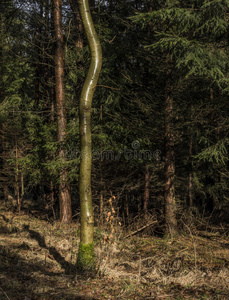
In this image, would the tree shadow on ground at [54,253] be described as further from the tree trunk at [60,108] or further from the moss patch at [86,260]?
the tree trunk at [60,108]

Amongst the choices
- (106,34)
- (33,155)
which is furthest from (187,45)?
(33,155)

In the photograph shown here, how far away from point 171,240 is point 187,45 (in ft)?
20.0

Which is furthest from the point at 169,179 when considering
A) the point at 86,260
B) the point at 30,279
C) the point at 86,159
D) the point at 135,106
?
the point at 30,279

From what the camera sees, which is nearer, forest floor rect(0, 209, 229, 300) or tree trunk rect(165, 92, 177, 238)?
forest floor rect(0, 209, 229, 300)

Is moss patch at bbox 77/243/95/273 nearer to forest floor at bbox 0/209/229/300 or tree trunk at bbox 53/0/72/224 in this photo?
forest floor at bbox 0/209/229/300

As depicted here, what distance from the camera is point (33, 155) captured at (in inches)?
489

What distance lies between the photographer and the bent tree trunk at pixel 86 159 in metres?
5.37

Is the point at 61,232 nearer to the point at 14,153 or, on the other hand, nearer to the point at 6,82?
the point at 14,153

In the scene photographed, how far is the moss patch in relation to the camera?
533 centimetres

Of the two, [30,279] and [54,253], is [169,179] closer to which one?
[54,253]

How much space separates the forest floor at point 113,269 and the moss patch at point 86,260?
21 centimetres

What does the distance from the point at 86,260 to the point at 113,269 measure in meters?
0.78

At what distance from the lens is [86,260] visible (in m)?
5.33

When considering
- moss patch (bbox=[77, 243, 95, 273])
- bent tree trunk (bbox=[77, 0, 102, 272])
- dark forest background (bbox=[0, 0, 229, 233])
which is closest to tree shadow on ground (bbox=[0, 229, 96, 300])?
moss patch (bbox=[77, 243, 95, 273])
